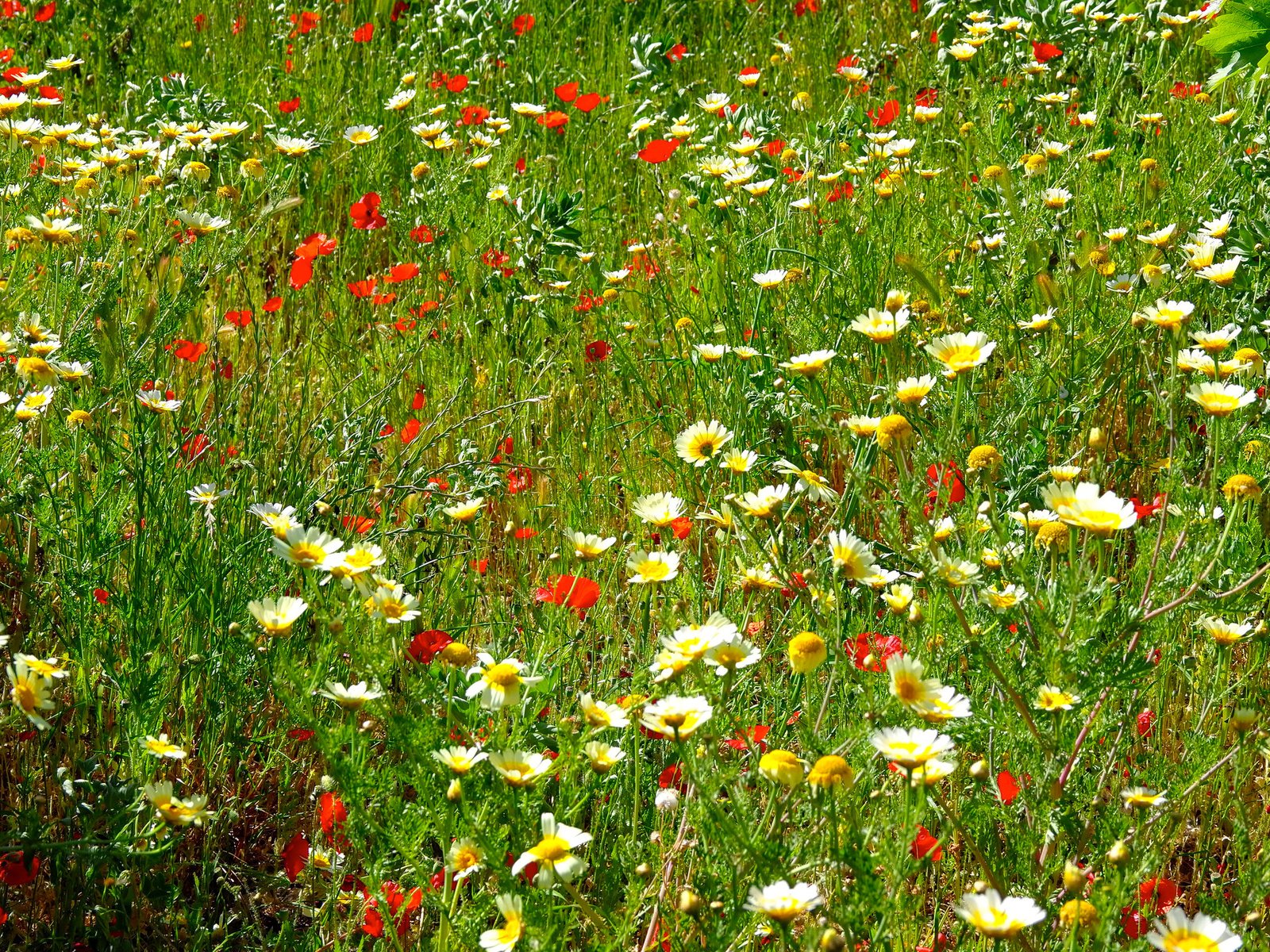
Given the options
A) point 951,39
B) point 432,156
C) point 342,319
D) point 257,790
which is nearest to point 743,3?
point 951,39

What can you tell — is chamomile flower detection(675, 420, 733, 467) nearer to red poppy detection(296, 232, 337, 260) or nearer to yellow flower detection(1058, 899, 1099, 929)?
yellow flower detection(1058, 899, 1099, 929)

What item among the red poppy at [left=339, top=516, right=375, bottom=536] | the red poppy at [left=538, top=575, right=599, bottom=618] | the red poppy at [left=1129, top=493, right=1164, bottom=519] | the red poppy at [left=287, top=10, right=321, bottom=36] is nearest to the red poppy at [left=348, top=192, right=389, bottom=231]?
the red poppy at [left=339, top=516, right=375, bottom=536]

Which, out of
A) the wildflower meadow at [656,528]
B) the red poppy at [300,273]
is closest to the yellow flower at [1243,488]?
the wildflower meadow at [656,528]

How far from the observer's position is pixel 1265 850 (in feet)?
4.30

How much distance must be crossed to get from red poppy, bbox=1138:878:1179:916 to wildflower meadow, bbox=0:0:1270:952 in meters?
0.01

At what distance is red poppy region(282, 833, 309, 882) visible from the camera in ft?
5.15

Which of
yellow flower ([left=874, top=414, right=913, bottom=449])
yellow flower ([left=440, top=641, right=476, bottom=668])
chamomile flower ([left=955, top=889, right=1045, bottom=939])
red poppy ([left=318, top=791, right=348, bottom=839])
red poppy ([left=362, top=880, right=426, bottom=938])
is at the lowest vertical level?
red poppy ([left=362, top=880, right=426, bottom=938])

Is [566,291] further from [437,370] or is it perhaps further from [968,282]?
[968,282]

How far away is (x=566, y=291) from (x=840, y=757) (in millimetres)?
1897

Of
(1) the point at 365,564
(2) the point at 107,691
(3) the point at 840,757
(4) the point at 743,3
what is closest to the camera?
(3) the point at 840,757

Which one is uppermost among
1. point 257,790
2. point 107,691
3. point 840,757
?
point 840,757

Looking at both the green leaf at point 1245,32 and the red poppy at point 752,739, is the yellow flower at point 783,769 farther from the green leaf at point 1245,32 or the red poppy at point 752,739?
the green leaf at point 1245,32

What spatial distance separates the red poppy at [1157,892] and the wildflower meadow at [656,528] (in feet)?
0.04

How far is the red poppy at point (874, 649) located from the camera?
1.50m
